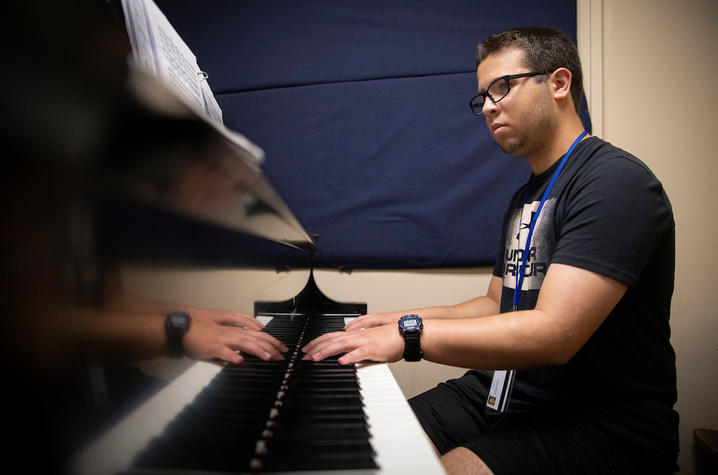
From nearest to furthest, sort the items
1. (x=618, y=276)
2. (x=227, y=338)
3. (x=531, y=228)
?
(x=227, y=338) < (x=618, y=276) < (x=531, y=228)

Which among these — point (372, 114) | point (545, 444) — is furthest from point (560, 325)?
point (372, 114)

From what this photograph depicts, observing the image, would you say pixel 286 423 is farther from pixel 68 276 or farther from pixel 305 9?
pixel 305 9

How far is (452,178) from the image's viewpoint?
1720 mm

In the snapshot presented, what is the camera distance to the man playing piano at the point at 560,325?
0.72m

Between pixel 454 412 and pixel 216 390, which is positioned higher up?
pixel 216 390

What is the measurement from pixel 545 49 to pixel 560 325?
0.77m

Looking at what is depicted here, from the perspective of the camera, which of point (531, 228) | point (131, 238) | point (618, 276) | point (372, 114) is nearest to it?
point (131, 238)

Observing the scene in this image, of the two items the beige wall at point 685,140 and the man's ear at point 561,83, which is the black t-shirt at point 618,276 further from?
the beige wall at point 685,140

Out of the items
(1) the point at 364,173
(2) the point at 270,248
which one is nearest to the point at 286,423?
(2) the point at 270,248

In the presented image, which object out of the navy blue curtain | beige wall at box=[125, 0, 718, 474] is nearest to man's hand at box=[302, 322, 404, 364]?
the navy blue curtain

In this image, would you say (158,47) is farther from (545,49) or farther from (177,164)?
(545,49)

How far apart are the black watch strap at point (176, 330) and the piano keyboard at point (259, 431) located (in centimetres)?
3

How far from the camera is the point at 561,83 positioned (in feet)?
3.33

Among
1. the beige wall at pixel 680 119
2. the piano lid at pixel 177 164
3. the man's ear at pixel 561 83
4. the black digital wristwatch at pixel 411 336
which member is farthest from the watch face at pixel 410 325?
the beige wall at pixel 680 119
